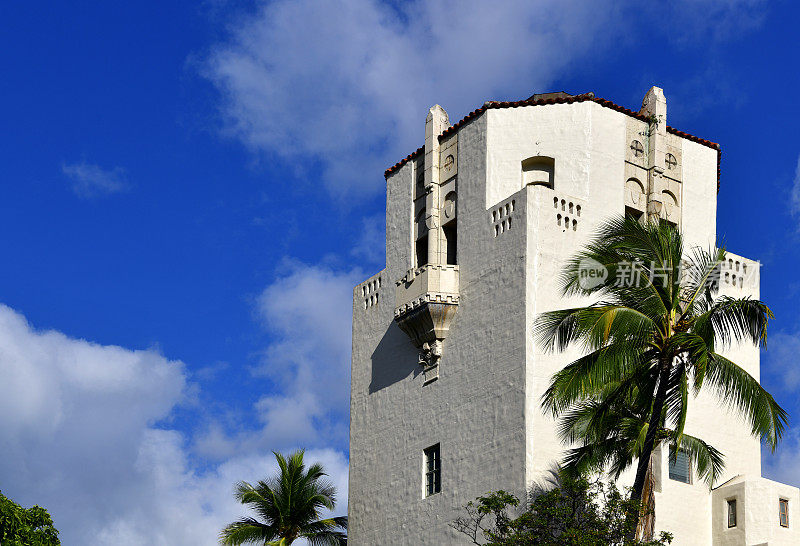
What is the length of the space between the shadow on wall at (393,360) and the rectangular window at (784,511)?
1057cm

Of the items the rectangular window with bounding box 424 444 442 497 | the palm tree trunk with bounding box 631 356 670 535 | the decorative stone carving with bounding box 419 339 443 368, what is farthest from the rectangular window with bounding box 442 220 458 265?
the palm tree trunk with bounding box 631 356 670 535

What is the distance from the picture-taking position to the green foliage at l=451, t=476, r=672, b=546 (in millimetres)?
29609

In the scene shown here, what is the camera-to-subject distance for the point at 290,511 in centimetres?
4206

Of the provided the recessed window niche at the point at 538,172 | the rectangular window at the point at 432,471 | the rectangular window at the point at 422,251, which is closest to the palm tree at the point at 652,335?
the rectangular window at the point at 432,471

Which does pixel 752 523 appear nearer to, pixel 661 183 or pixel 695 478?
pixel 695 478

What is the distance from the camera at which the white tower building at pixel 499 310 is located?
36062 millimetres

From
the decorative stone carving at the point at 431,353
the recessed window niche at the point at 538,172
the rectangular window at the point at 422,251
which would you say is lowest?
the decorative stone carving at the point at 431,353

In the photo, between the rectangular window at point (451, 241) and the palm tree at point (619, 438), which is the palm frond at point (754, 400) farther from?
the rectangular window at point (451, 241)

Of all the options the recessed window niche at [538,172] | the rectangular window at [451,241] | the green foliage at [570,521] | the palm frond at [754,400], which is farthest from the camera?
the rectangular window at [451,241]

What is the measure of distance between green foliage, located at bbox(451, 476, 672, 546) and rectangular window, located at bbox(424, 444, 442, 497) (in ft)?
17.7

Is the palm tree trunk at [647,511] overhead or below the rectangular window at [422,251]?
below

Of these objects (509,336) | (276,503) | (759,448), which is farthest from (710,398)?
(276,503)

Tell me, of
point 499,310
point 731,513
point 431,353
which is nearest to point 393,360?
point 431,353

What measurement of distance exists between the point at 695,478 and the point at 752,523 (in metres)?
2.06
